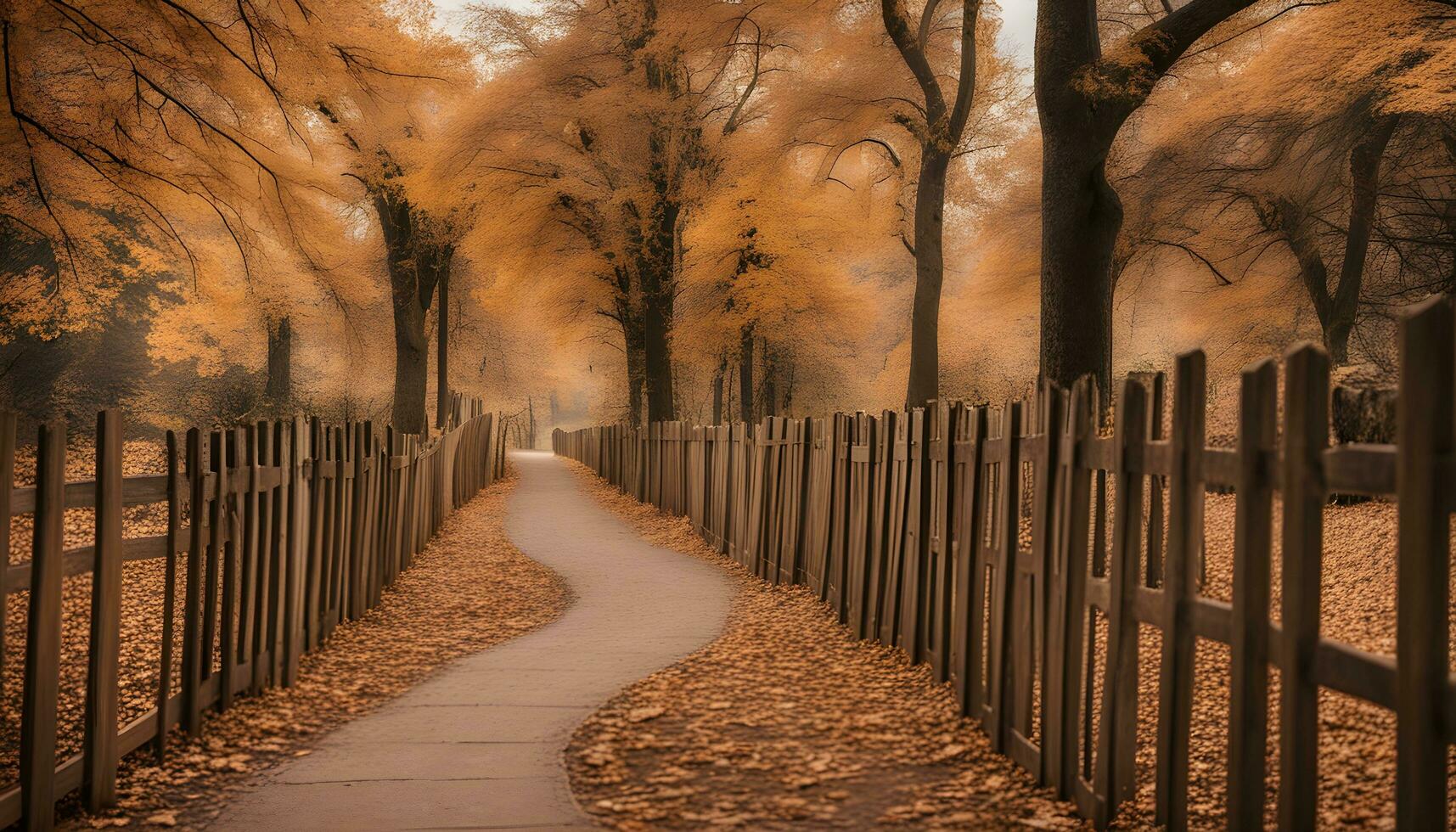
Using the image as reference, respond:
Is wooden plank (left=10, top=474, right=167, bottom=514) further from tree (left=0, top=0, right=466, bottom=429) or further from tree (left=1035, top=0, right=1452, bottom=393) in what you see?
tree (left=1035, top=0, right=1452, bottom=393)

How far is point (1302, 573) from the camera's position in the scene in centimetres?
276

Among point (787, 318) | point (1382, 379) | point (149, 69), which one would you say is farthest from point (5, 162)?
point (787, 318)

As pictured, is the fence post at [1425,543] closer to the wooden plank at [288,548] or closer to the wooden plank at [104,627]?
the wooden plank at [104,627]

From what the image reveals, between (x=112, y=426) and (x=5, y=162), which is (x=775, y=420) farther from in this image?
(x=5, y=162)

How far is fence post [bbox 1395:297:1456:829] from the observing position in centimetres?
231

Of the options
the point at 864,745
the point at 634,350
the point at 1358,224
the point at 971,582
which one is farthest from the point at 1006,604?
the point at 634,350

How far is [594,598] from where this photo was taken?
9.86 meters

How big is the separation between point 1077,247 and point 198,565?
Result: 780 centimetres

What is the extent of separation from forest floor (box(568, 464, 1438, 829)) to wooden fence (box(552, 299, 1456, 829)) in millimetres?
254

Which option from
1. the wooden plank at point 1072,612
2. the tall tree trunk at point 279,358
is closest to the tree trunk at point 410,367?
the tall tree trunk at point 279,358

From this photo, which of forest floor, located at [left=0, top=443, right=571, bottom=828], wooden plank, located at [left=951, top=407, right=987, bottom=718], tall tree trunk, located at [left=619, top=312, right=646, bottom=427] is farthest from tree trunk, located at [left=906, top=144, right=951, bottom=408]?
wooden plank, located at [left=951, top=407, right=987, bottom=718]

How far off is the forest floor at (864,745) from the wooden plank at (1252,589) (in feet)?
3.05

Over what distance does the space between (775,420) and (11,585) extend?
763cm

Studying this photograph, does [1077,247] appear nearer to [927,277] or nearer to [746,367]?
[927,277]
